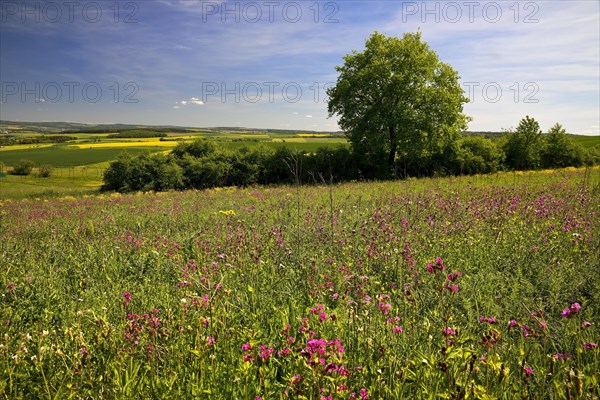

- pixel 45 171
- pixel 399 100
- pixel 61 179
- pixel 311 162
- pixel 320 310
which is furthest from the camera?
pixel 45 171

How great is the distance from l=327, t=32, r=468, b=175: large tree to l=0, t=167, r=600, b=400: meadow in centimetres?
1942

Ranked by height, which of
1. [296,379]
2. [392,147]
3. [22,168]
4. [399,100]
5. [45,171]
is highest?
[399,100]

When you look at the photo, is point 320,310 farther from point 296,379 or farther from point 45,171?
point 45,171

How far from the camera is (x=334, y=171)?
29.5m

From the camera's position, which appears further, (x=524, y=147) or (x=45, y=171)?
(x=45, y=171)

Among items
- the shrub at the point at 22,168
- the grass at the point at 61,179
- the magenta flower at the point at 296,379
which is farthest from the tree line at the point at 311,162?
the shrub at the point at 22,168

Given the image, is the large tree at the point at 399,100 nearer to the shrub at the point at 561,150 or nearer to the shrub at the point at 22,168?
the shrub at the point at 561,150

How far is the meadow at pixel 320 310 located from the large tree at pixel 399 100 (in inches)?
764

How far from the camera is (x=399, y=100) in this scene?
1068 inches

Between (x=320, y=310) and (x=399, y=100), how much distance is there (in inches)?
1081

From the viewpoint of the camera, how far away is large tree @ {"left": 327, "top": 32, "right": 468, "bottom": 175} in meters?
26.2

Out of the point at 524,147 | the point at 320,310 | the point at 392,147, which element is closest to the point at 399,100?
the point at 392,147

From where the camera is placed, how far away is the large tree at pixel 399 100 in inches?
1030

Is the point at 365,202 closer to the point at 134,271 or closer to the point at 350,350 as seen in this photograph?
the point at 134,271
